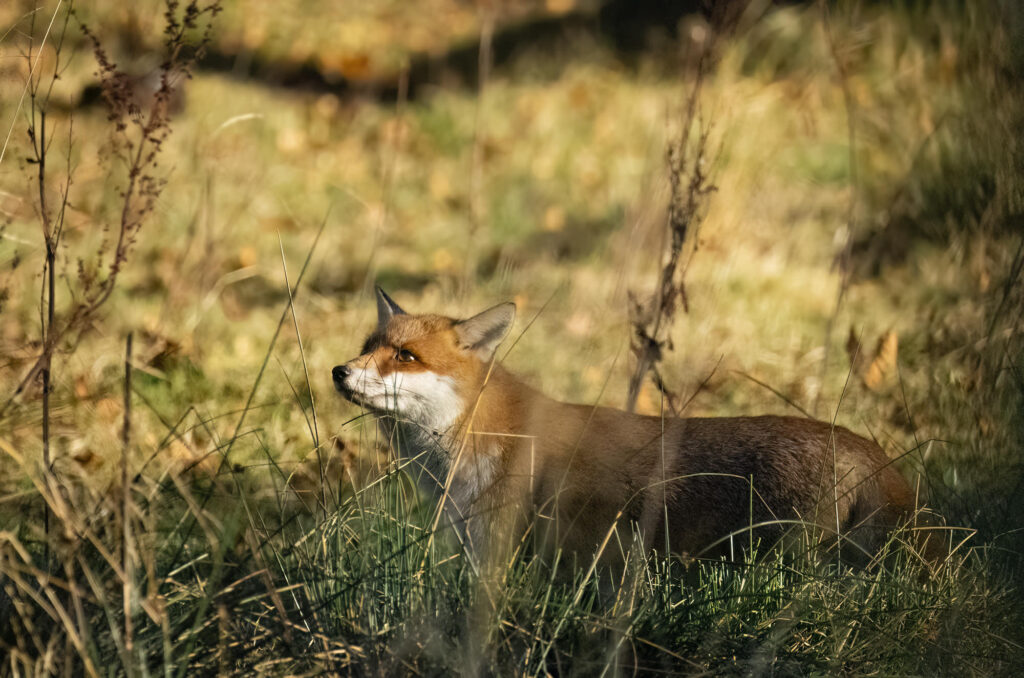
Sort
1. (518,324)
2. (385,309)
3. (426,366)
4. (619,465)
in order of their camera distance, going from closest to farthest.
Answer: (619,465), (426,366), (385,309), (518,324)

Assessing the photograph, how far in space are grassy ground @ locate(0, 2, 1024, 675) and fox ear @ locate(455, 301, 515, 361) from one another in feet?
0.73

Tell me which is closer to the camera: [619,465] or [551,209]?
[619,465]

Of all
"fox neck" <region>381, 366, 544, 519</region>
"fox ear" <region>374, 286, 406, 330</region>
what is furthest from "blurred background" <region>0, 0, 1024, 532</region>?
"fox neck" <region>381, 366, 544, 519</region>

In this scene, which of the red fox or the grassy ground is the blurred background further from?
the red fox

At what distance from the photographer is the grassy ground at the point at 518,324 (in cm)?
225

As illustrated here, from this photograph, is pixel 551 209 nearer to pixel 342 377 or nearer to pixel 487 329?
pixel 487 329

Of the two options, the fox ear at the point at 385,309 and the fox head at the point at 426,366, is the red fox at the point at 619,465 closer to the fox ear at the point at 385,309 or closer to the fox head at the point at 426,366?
the fox head at the point at 426,366

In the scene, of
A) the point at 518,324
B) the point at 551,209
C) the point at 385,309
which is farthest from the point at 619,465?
the point at 551,209

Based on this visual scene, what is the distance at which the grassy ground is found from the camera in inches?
88.7

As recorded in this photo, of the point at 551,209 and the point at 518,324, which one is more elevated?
the point at 551,209

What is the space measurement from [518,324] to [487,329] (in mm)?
1234

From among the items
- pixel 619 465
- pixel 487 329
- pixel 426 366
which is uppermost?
pixel 487 329

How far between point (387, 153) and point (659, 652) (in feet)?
18.4

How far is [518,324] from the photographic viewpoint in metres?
4.78
